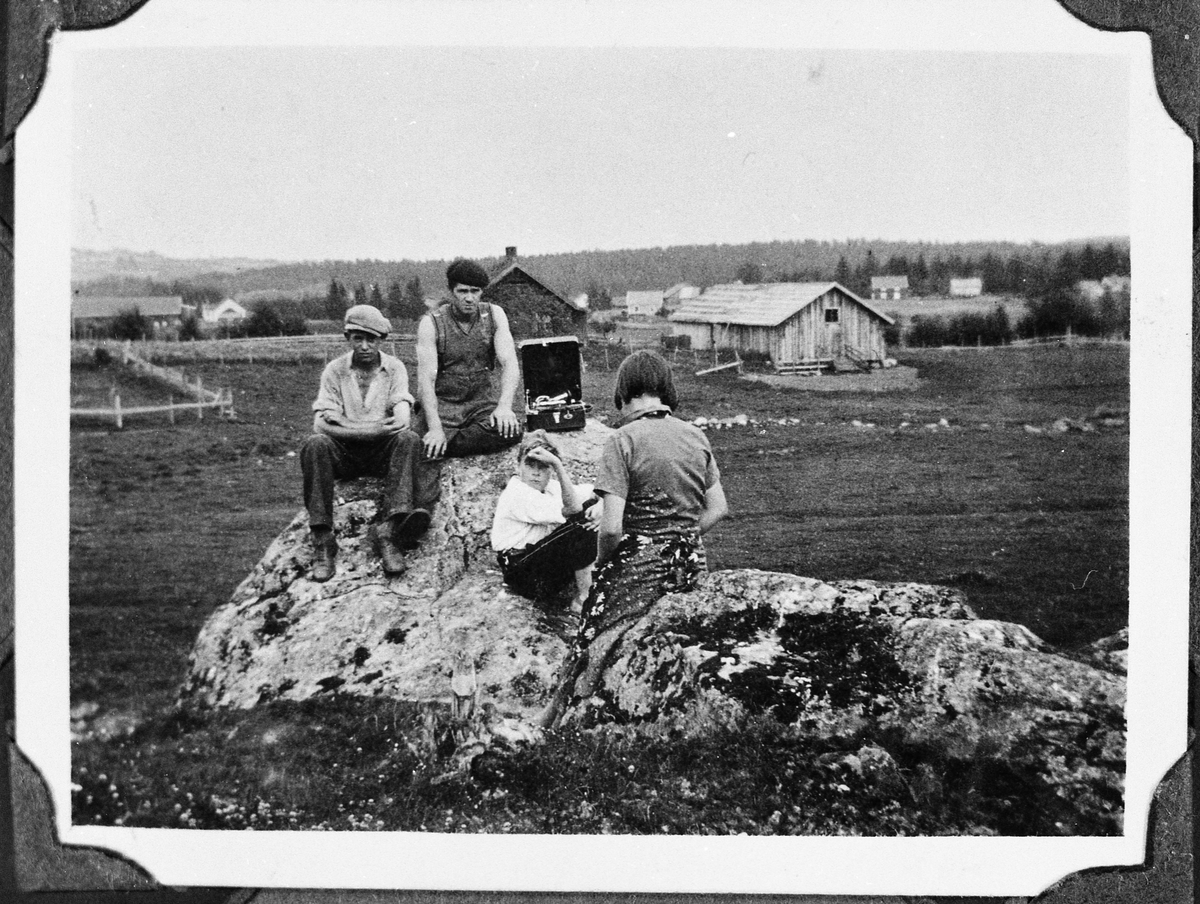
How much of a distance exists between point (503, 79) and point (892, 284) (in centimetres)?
219

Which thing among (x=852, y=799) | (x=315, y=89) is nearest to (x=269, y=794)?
(x=852, y=799)

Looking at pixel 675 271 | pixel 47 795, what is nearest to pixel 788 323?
pixel 675 271

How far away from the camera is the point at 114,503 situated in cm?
443

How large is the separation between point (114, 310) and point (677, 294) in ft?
9.11

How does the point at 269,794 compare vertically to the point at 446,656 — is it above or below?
below

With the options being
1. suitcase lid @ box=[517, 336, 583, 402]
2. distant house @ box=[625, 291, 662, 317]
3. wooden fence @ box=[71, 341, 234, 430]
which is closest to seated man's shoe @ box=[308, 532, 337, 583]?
wooden fence @ box=[71, 341, 234, 430]

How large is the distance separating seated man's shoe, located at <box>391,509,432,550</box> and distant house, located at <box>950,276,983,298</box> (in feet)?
9.44

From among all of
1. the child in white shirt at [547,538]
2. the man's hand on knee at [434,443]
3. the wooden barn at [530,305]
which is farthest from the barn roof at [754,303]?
the man's hand on knee at [434,443]

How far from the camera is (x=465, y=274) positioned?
14.6 ft

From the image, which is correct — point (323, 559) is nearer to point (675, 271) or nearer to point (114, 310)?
point (114, 310)

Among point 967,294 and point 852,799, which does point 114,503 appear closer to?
point 852,799

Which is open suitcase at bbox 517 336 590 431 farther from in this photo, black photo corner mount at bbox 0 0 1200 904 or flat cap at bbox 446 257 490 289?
black photo corner mount at bbox 0 0 1200 904

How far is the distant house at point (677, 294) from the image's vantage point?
452cm

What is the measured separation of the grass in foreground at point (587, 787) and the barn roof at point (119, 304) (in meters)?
2.13
